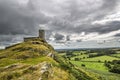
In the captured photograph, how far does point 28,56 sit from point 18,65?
22.0m

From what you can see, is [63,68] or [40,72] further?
[63,68]

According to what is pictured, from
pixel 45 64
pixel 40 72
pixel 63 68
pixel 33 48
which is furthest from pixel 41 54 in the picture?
pixel 40 72

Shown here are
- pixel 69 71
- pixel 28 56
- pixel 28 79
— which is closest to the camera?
pixel 28 79

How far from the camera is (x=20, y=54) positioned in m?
94.2

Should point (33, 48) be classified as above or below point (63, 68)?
above

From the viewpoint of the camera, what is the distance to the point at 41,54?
97000mm

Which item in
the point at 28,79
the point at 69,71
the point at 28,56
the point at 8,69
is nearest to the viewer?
the point at 28,79

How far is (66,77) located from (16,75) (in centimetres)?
1788

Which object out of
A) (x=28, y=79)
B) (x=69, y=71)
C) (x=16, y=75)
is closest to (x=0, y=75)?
(x=16, y=75)

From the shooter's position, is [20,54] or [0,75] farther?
[20,54]

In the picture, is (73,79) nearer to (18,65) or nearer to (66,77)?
(66,77)

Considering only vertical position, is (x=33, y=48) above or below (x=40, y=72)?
above

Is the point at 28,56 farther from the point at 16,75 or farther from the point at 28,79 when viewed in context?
the point at 28,79

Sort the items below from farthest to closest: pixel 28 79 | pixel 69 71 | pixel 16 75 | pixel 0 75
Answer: pixel 69 71 < pixel 0 75 < pixel 16 75 < pixel 28 79
